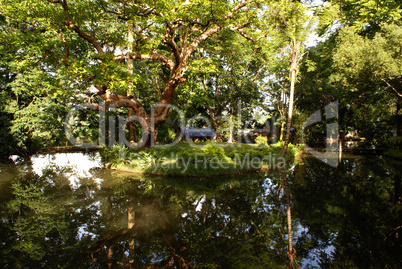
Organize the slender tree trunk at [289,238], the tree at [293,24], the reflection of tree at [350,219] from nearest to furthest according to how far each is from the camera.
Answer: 1. the slender tree trunk at [289,238]
2. the reflection of tree at [350,219]
3. the tree at [293,24]

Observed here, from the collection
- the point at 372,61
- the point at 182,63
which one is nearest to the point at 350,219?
the point at 182,63

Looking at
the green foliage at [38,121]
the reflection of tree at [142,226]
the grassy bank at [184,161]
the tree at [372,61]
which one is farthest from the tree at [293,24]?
the green foliage at [38,121]

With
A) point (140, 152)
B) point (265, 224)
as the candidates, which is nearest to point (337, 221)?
point (265, 224)

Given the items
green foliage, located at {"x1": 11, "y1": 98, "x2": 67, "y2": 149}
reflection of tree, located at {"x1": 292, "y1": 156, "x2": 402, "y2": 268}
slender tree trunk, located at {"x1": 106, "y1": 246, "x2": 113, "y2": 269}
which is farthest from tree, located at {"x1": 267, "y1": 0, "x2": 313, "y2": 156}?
green foliage, located at {"x1": 11, "y1": 98, "x2": 67, "y2": 149}

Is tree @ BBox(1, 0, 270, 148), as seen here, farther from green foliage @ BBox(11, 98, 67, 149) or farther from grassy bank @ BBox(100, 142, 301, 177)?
green foliage @ BBox(11, 98, 67, 149)

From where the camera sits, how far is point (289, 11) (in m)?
13.4

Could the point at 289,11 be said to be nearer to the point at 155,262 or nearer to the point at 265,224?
the point at 265,224

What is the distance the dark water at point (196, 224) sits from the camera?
4.44 meters

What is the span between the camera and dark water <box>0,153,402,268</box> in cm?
444

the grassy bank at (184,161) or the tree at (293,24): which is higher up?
the tree at (293,24)

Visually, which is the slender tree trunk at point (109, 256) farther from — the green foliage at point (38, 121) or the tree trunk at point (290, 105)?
the green foliage at point (38, 121)

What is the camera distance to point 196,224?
6.02m

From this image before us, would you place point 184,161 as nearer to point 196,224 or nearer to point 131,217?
point 131,217

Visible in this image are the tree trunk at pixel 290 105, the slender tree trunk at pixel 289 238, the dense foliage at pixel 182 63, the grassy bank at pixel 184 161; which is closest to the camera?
the slender tree trunk at pixel 289 238
